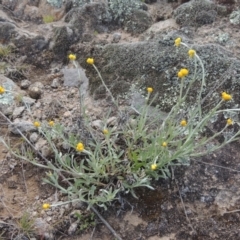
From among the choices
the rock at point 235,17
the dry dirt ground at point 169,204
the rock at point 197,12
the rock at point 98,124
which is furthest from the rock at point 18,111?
the rock at point 235,17

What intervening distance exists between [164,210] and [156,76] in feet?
3.64

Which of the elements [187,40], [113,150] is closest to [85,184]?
[113,150]

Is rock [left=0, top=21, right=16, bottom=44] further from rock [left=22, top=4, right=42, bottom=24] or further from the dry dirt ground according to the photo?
the dry dirt ground

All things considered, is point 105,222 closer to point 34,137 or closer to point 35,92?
point 34,137

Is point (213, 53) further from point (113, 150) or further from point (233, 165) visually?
Result: point (113, 150)

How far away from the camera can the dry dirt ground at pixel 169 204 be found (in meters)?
2.55

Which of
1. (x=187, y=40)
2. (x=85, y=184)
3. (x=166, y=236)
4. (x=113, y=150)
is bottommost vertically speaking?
(x=166, y=236)

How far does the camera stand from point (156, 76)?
3293 millimetres

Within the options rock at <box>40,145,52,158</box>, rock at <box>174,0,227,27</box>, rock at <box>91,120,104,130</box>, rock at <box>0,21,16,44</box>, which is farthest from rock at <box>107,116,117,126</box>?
rock at <box>0,21,16,44</box>

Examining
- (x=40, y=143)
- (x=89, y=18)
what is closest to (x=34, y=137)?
(x=40, y=143)

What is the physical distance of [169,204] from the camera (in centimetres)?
265

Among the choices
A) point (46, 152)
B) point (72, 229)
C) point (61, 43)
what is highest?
point (61, 43)

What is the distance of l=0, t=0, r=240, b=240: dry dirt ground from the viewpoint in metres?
2.55

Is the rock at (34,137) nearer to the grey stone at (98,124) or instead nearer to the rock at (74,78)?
the grey stone at (98,124)
